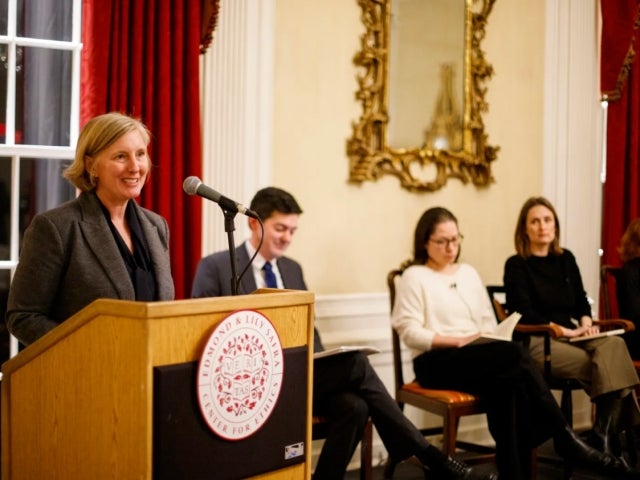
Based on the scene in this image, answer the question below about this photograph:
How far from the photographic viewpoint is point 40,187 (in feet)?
11.7

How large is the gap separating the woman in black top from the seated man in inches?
32.1

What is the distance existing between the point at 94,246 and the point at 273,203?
1.34 meters

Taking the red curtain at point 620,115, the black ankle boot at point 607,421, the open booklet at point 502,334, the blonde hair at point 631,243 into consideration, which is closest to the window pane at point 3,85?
the open booklet at point 502,334

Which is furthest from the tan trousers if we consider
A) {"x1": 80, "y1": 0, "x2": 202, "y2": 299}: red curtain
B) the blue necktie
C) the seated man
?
{"x1": 80, "y1": 0, "x2": 202, "y2": 299}: red curtain

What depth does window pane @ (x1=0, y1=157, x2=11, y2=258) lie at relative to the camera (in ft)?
11.5

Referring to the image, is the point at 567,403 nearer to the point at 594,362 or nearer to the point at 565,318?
the point at 594,362

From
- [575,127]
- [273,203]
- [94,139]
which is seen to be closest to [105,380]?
[94,139]

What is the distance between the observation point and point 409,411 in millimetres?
4531

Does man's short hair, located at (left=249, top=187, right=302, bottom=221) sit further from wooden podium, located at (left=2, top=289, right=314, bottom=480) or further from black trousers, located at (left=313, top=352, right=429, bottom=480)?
wooden podium, located at (left=2, top=289, right=314, bottom=480)

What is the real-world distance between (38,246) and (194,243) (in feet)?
4.62

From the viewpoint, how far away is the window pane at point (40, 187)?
3.53 m

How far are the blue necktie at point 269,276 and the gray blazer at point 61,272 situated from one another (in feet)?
4.39

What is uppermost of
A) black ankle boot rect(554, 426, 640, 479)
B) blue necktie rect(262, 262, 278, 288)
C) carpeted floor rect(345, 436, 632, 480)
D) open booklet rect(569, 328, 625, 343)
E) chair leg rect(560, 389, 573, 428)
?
blue necktie rect(262, 262, 278, 288)

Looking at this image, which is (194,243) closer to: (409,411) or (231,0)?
(231,0)
